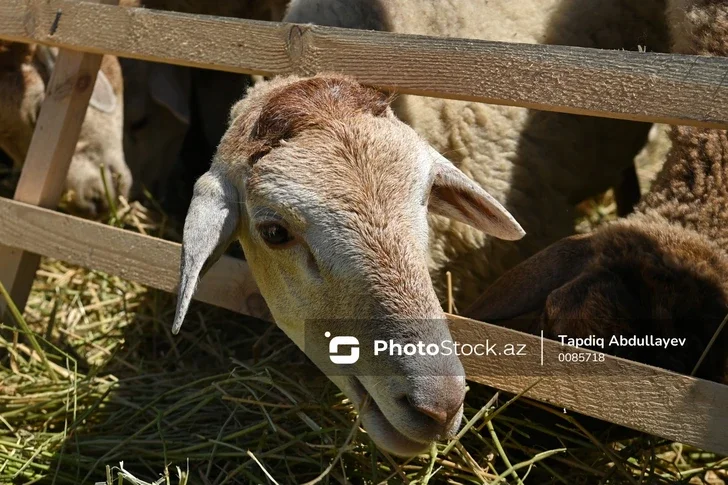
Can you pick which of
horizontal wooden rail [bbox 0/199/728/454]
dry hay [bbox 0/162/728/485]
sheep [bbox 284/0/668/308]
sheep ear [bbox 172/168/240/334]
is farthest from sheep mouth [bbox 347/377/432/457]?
sheep [bbox 284/0/668/308]

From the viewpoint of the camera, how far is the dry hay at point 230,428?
255 centimetres

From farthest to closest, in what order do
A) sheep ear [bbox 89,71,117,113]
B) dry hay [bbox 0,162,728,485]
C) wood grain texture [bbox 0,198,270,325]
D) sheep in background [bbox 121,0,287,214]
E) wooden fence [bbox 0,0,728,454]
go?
sheep in background [bbox 121,0,287,214]
sheep ear [bbox 89,71,117,113]
wood grain texture [bbox 0,198,270,325]
dry hay [bbox 0,162,728,485]
wooden fence [bbox 0,0,728,454]

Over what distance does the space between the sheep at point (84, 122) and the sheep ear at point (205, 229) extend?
2.19m

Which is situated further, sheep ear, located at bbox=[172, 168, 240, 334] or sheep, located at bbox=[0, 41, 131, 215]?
sheep, located at bbox=[0, 41, 131, 215]

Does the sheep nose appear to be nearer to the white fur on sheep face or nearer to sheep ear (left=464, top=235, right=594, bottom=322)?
the white fur on sheep face

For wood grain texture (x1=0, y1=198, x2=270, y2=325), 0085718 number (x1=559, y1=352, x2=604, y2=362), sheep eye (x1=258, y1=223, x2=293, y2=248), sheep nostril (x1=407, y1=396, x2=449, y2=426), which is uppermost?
sheep eye (x1=258, y1=223, x2=293, y2=248)

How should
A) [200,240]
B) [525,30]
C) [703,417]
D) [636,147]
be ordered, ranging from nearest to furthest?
[703,417]
[200,240]
[525,30]
[636,147]

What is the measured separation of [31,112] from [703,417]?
146 inches

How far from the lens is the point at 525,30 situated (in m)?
3.72

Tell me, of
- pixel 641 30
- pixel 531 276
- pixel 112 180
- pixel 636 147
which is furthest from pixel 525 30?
pixel 112 180

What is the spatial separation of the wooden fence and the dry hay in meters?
0.23

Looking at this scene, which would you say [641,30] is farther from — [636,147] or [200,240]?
[200,240]

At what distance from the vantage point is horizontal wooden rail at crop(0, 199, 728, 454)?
7.13 feet

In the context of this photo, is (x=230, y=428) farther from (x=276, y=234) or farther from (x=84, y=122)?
(x=84, y=122)
